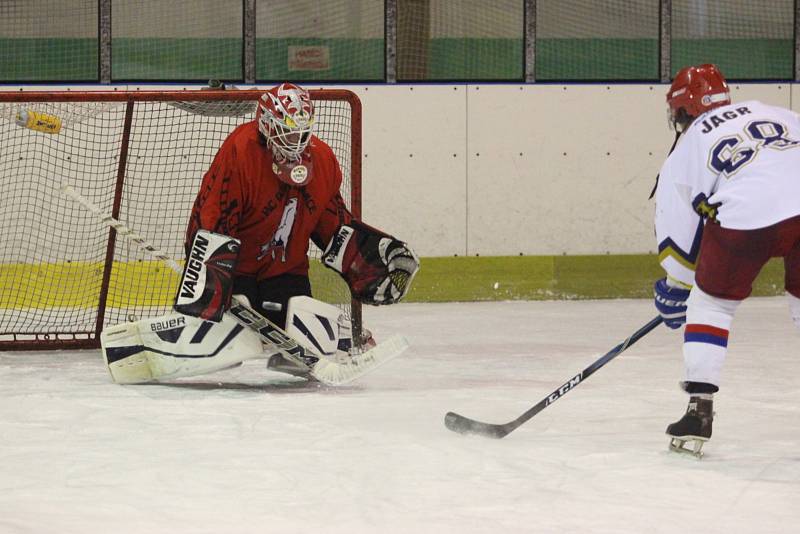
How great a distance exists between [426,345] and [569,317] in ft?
3.64

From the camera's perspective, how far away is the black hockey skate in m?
2.98

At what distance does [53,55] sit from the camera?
6672 mm

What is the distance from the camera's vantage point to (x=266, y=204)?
4098 millimetres

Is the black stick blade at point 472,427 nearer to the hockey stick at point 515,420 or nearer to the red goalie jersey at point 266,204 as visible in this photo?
the hockey stick at point 515,420

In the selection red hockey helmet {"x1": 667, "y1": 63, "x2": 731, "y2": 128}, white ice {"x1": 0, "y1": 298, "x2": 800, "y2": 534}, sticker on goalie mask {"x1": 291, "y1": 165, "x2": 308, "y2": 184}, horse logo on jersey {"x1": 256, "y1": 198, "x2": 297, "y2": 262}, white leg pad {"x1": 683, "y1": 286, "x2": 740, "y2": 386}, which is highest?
red hockey helmet {"x1": 667, "y1": 63, "x2": 731, "y2": 128}

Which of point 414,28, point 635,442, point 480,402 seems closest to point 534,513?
point 635,442

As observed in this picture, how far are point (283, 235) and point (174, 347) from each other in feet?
1.63

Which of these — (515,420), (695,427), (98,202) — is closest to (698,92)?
(695,427)

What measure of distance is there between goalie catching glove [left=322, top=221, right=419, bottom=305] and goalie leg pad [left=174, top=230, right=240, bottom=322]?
19.9 inches

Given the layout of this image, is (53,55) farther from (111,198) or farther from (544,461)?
(544,461)

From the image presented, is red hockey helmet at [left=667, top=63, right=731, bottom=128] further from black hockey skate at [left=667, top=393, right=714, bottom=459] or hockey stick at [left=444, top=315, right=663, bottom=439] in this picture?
black hockey skate at [left=667, top=393, right=714, bottom=459]

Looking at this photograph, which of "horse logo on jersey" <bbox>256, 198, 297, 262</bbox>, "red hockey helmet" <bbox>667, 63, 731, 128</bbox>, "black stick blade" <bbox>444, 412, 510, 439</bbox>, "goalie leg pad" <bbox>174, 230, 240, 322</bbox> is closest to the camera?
"red hockey helmet" <bbox>667, 63, 731, 128</bbox>

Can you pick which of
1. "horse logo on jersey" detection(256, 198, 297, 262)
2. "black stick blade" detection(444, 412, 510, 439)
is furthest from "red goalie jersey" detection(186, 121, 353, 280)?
"black stick blade" detection(444, 412, 510, 439)

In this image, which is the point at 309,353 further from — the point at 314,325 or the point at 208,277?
the point at 208,277
